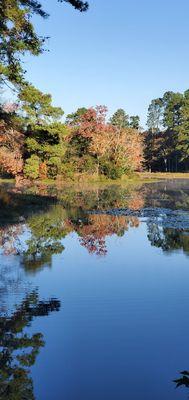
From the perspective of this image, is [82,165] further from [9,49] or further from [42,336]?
[42,336]

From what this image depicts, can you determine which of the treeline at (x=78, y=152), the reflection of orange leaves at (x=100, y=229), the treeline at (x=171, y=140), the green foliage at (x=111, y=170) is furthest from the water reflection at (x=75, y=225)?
the treeline at (x=171, y=140)

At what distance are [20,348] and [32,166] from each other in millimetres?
40083

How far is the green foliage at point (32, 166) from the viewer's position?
149 feet

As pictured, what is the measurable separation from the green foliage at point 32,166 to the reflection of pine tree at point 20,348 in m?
37.8

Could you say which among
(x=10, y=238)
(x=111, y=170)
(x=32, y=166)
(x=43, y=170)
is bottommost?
(x=10, y=238)

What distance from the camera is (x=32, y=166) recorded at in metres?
45.5

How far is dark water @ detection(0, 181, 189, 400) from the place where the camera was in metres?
5.25

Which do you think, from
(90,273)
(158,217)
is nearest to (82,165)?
(158,217)

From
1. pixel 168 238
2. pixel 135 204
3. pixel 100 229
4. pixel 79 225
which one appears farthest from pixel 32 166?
pixel 168 238

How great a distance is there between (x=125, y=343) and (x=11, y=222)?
457 inches

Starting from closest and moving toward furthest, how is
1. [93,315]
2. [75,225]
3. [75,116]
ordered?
[93,315] < [75,225] < [75,116]

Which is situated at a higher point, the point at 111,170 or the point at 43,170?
the point at 43,170

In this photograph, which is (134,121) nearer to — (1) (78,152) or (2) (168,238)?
(1) (78,152)

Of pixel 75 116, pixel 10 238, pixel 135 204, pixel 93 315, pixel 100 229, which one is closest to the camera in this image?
pixel 93 315
